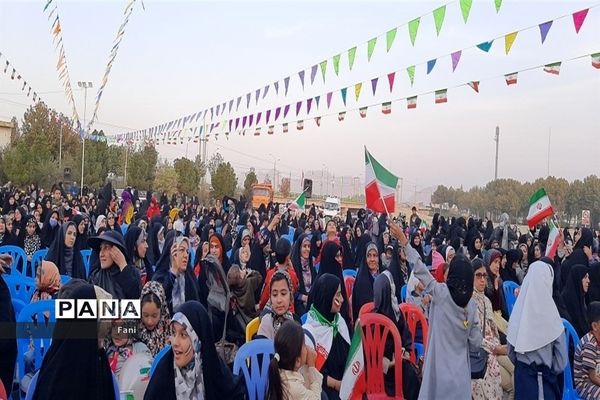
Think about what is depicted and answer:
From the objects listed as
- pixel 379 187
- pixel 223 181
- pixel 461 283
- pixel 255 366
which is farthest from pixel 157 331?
pixel 223 181

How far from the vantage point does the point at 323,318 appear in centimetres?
412

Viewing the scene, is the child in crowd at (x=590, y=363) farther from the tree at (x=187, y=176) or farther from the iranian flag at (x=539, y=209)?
the tree at (x=187, y=176)

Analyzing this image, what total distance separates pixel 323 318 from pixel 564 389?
6.63 ft

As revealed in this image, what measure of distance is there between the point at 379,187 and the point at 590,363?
214cm

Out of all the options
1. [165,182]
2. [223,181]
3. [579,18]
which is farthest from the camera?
[165,182]

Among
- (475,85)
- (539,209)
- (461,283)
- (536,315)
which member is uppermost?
(475,85)

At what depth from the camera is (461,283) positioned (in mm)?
3682

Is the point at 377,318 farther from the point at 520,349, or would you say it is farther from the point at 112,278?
the point at 112,278

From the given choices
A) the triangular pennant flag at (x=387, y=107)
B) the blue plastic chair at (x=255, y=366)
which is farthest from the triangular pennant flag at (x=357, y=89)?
the blue plastic chair at (x=255, y=366)

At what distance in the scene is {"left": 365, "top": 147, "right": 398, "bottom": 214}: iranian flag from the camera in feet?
17.0

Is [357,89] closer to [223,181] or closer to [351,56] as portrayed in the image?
[351,56]

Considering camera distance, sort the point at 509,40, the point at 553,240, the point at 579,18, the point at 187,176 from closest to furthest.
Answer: the point at 553,240, the point at 579,18, the point at 509,40, the point at 187,176

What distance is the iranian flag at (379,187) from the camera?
5168 millimetres

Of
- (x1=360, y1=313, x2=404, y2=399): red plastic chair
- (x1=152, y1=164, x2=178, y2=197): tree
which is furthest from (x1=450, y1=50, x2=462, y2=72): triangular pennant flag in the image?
(x1=152, y1=164, x2=178, y2=197): tree
